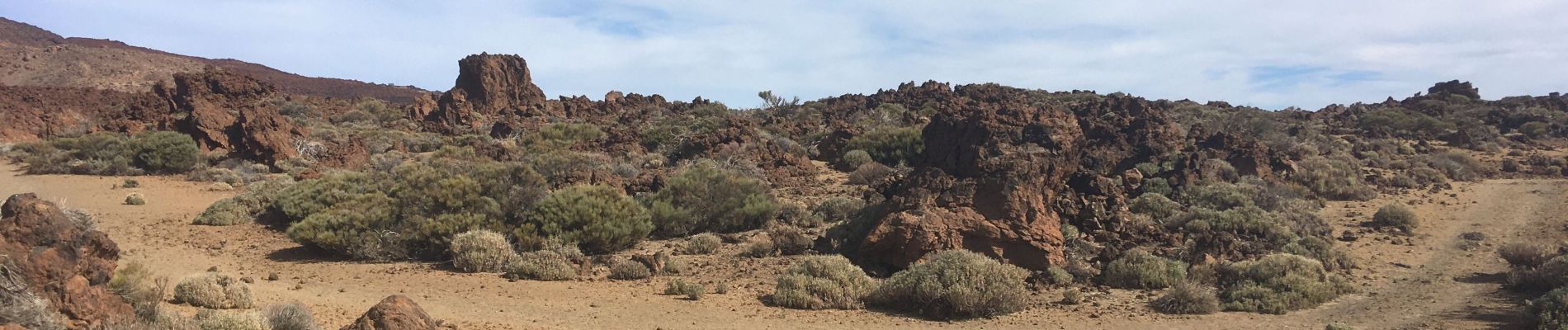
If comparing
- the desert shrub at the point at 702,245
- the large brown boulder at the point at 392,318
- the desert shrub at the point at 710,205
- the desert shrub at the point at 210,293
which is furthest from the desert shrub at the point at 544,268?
the large brown boulder at the point at 392,318

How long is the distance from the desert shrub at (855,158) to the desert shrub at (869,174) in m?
1.52

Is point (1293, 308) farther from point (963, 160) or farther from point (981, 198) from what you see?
point (963, 160)

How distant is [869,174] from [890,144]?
169 inches

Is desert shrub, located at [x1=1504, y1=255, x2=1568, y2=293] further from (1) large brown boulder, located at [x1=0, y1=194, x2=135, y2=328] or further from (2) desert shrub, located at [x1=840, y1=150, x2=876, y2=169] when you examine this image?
(1) large brown boulder, located at [x1=0, y1=194, x2=135, y2=328]

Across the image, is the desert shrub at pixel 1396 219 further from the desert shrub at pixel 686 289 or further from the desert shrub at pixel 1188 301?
the desert shrub at pixel 686 289

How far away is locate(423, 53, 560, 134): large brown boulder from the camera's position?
36.3 meters

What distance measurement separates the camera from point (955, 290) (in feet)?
27.1

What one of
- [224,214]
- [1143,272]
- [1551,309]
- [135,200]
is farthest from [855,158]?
[135,200]

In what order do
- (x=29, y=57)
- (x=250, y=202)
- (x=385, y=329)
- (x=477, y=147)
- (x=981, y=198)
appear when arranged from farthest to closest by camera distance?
(x=29, y=57) < (x=477, y=147) < (x=250, y=202) < (x=981, y=198) < (x=385, y=329)

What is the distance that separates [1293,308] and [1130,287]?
5.51 ft

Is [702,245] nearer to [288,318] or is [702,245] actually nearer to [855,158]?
[288,318]

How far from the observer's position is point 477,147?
2266 cm

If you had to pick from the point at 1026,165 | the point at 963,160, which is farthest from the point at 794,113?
the point at 1026,165

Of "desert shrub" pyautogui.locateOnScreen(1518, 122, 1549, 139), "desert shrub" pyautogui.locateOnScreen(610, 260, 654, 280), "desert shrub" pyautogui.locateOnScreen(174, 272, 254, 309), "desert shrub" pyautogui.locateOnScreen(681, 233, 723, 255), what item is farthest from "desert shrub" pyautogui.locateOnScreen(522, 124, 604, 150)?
"desert shrub" pyautogui.locateOnScreen(1518, 122, 1549, 139)
